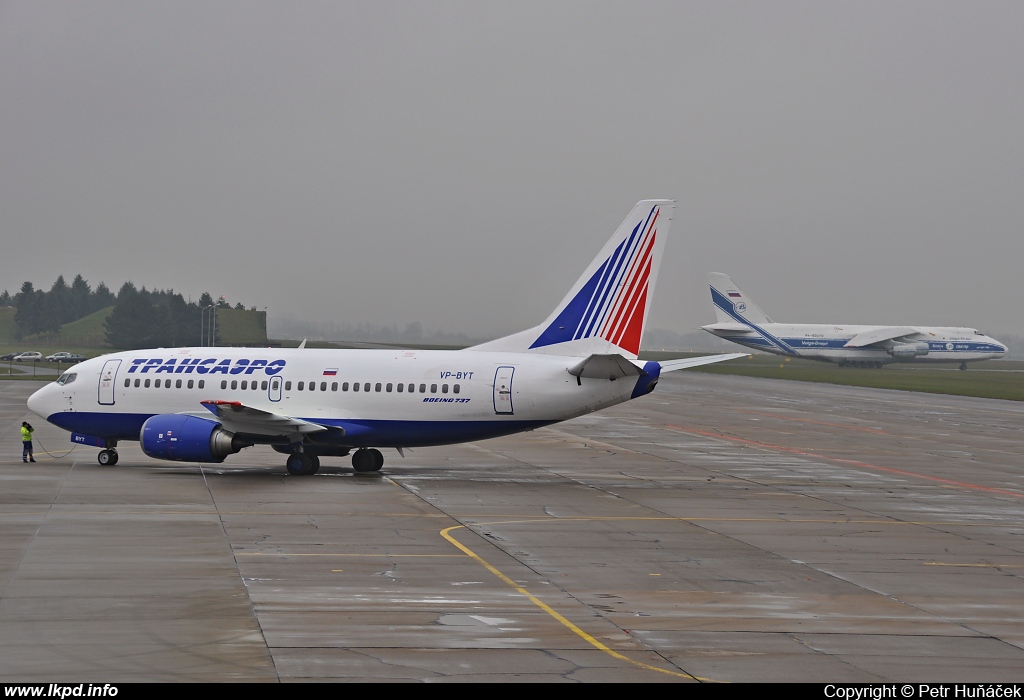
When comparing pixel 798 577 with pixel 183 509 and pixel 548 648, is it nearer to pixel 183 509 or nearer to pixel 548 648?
pixel 548 648

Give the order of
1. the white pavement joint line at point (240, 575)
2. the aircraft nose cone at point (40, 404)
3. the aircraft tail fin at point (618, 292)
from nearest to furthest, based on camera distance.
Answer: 1. the white pavement joint line at point (240, 575)
2. the aircraft tail fin at point (618, 292)
3. the aircraft nose cone at point (40, 404)

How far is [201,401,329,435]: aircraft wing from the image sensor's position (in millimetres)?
31625

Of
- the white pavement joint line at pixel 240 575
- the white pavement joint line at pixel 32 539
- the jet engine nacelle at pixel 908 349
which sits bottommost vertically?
the white pavement joint line at pixel 240 575

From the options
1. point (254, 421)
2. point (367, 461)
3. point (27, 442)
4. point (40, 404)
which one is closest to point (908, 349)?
point (367, 461)

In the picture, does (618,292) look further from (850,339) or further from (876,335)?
(876,335)

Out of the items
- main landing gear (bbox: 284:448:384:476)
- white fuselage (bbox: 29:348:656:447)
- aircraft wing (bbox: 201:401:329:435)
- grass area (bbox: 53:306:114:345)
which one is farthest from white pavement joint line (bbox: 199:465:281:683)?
grass area (bbox: 53:306:114:345)

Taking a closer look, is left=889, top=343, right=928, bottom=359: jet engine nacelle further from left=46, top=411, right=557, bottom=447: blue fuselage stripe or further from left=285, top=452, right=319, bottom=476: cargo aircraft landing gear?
left=285, top=452, right=319, bottom=476: cargo aircraft landing gear

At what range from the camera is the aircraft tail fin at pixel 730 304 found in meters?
134

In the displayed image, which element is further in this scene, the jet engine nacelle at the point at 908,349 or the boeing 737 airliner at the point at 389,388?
the jet engine nacelle at the point at 908,349

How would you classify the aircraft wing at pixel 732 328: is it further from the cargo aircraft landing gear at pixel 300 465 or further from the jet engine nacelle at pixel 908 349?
the cargo aircraft landing gear at pixel 300 465

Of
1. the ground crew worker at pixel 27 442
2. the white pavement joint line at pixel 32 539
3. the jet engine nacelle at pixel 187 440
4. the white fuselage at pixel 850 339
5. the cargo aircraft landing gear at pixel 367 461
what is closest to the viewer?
the white pavement joint line at pixel 32 539

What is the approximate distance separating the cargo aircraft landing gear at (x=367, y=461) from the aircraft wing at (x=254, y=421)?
1.77 meters

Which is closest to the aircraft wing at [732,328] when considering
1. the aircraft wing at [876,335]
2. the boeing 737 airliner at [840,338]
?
→ the boeing 737 airliner at [840,338]

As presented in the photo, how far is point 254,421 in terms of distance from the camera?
32.2 metres
